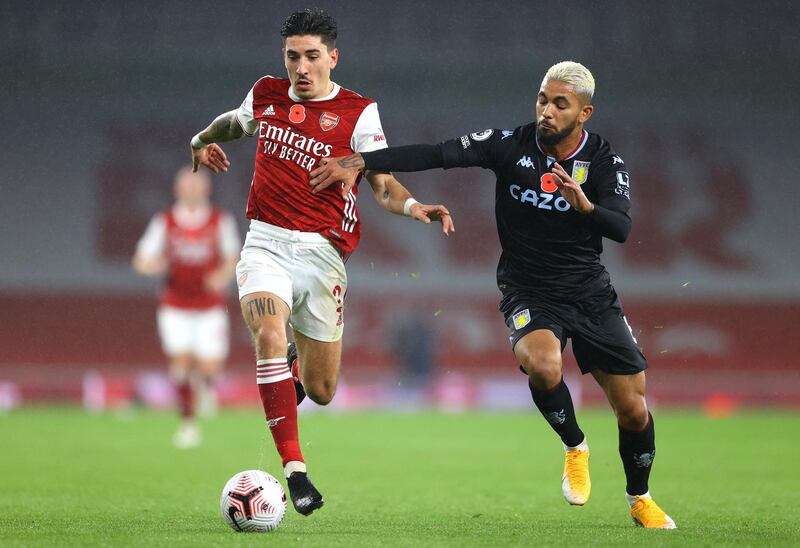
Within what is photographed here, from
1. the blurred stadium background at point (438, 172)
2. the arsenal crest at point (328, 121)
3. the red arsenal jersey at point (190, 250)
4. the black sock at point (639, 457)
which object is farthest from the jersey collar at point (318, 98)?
the blurred stadium background at point (438, 172)

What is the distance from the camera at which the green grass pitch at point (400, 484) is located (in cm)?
566

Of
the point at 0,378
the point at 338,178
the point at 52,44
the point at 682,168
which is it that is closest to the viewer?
the point at 338,178

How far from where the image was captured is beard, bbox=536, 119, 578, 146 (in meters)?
6.22

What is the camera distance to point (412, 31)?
22266mm

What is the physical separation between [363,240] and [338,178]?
54.8 feet

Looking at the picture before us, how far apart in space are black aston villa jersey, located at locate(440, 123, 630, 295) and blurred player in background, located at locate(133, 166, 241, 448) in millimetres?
7019

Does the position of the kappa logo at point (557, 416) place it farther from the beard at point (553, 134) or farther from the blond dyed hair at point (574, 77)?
the blond dyed hair at point (574, 77)

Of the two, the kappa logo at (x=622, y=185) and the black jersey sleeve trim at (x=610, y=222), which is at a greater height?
the kappa logo at (x=622, y=185)

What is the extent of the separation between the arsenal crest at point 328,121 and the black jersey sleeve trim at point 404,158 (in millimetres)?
362

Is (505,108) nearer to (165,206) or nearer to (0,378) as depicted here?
(165,206)

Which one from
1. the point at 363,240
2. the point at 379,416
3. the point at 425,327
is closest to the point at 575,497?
the point at 379,416

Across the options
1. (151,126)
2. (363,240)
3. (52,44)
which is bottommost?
(363,240)

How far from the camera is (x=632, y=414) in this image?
632 cm

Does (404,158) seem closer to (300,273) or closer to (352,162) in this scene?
(352,162)
